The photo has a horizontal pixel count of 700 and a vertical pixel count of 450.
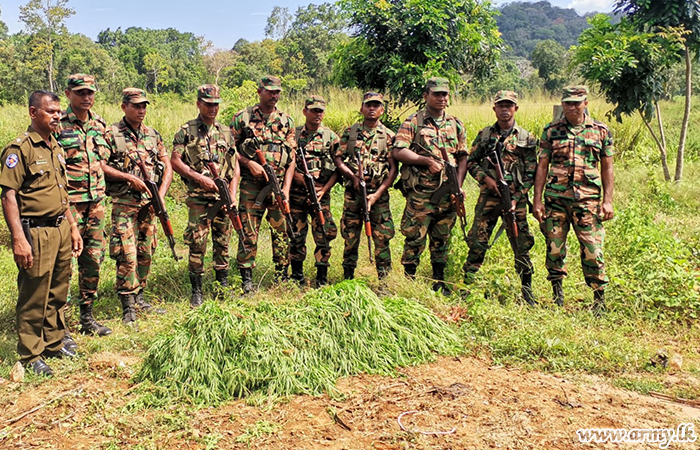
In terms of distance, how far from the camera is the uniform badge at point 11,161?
3.63 meters

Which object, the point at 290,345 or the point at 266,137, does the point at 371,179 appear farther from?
the point at 290,345

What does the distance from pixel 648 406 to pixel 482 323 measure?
1.36 metres

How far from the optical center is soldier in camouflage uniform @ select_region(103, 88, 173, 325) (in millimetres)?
4809

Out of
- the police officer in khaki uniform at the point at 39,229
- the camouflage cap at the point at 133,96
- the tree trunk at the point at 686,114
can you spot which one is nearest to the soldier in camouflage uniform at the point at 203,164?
the camouflage cap at the point at 133,96

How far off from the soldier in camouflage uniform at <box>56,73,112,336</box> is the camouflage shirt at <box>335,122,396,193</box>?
Result: 2.23 m

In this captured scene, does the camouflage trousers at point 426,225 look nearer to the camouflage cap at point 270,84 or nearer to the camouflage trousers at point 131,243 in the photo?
the camouflage cap at point 270,84

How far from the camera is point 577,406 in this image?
329cm

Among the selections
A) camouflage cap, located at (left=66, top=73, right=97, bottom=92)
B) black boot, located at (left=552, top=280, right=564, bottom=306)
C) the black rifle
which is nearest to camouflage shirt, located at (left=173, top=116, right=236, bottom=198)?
the black rifle

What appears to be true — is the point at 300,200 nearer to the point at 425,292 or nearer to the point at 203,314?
the point at 425,292

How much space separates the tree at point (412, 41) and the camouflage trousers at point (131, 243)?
435 centimetres

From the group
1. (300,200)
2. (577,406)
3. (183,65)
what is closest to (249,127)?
(300,200)

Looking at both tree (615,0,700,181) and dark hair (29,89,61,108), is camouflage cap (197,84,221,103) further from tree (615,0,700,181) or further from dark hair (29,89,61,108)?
tree (615,0,700,181)

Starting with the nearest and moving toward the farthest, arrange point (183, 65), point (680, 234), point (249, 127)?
point (249, 127), point (680, 234), point (183, 65)

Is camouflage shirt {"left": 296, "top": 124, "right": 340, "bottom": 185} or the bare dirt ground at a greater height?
camouflage shirt {"left": 296, "top": 124, "right": 340, "bottom": 185}
